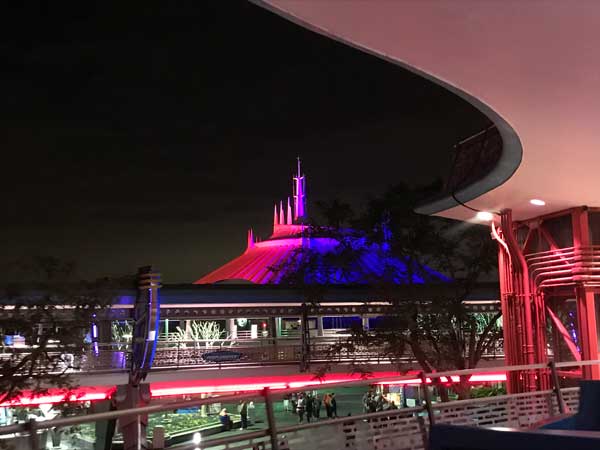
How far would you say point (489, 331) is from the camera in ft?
68.3

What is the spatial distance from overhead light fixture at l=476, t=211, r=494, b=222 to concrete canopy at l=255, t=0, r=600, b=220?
4414 mm

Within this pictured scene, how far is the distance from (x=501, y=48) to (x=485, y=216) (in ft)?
24.2

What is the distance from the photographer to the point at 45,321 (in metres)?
17.3

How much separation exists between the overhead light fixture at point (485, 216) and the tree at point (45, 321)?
1146 centimetres

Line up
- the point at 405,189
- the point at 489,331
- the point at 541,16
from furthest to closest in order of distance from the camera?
the point at 489,331
the point at 405,189
the point at 541,16

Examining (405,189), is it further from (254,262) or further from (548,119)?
(254,262)

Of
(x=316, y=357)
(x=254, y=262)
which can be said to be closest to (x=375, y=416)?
(x=316, y=357)

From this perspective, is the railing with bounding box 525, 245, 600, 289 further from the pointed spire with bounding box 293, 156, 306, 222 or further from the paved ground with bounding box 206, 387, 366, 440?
the pointed spire with bounding box 293, 156, 306, 222

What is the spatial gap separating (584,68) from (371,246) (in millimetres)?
15008

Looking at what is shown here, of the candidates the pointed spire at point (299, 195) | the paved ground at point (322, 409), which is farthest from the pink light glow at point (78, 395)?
the pointed spire at point (299, 195)

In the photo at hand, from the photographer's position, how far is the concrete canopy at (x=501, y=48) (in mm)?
3658

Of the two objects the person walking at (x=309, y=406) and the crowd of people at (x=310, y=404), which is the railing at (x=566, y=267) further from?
the crowd of people at (x=310, y=404)

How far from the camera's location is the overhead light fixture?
10.9 metres

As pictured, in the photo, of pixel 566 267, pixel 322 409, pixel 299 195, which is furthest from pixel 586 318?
pixel 299 195
